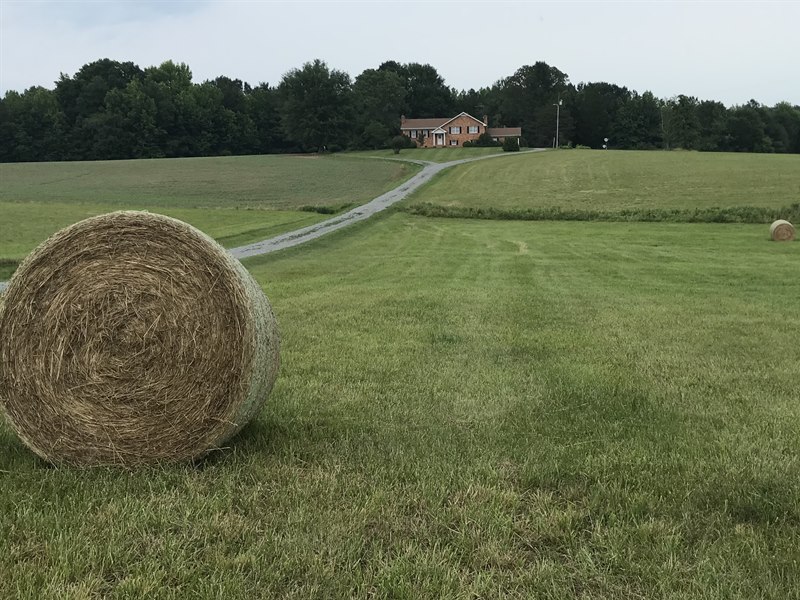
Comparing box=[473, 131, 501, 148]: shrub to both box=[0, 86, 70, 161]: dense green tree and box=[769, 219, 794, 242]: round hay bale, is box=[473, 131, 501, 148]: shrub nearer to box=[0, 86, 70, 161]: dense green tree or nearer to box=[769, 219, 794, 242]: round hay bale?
box=[0, 86, 70, 161]: dense green tree

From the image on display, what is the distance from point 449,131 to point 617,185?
77.3 m

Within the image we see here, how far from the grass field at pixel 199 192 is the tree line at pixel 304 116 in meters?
22.3

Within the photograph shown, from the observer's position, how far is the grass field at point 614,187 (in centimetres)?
3762

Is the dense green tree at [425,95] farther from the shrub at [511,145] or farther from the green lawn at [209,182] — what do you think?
the green lawn at [209,182]

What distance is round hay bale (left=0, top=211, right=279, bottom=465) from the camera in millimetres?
4430

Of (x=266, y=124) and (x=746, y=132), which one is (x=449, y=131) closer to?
(x=266, y=124)

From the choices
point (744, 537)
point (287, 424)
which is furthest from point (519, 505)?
point (287, 424)

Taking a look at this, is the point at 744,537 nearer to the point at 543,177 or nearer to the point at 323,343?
the point at 323,343

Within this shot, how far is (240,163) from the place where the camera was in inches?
3241

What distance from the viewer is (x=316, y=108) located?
343 feet

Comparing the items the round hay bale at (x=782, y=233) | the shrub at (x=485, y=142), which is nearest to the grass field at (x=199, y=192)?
the round hay bale at (x=782, y=233)

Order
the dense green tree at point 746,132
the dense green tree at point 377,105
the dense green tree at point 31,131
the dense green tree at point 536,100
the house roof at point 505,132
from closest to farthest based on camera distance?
the dense green tree at point 31,131
the dense green tree at point 377,105
the dense green tree at point 746,132
the dense green tree at point 536,100
the house roof at point 505,132

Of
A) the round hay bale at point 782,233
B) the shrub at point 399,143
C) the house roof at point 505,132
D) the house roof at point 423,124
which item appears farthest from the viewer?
the house roof at point 423,124

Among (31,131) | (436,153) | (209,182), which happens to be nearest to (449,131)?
(436,153)
